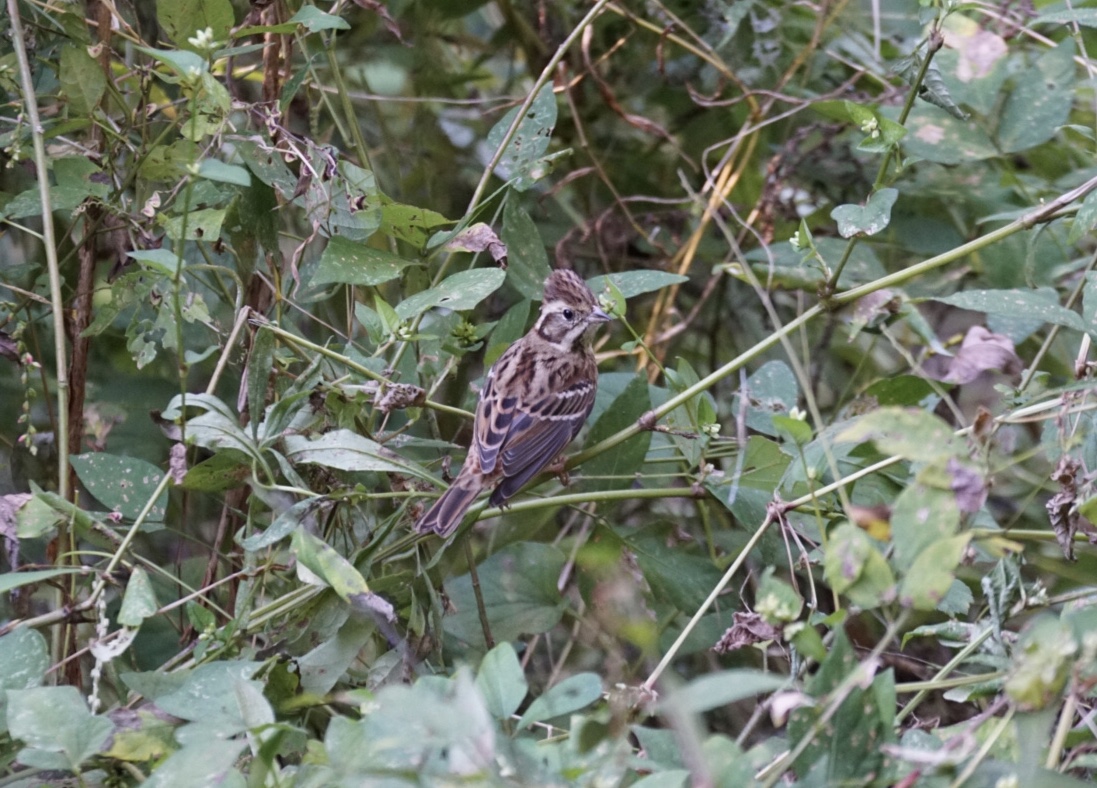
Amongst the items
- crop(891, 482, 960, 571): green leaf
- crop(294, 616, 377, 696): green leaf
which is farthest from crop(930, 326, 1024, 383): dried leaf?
crop(294, 616, 377, 696): green leaf

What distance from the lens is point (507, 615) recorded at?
8.97 feet

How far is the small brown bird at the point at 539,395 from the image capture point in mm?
2838

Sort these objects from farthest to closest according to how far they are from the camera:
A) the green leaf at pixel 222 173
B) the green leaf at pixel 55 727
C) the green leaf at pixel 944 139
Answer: the green leaf at pixel 944 139 → the green leaf at pixel 222 173 → the green leaf at pixel 55 727

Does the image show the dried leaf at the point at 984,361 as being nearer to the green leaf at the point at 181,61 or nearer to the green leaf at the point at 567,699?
the green leaf at the point at 567,699

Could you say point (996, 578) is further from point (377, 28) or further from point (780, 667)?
point (377, 28)

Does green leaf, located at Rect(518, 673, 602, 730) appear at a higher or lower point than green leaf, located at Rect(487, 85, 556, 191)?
lower

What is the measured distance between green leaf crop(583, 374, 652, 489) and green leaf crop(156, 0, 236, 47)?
115 cm

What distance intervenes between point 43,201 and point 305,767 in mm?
1288

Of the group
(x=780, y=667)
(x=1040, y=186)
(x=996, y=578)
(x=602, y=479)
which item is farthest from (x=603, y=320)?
(x=996, y=578)

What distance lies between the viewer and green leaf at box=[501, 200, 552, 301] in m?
2.67

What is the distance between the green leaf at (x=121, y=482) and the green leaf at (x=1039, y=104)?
97.5 inches

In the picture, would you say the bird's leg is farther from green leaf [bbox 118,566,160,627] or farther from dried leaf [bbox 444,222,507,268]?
green leaf [bbox 118,566,160,627]

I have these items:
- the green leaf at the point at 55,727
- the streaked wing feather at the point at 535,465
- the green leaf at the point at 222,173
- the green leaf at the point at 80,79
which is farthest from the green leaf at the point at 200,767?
the green leaf at the point at 80,79

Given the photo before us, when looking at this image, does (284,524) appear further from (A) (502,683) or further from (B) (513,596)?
(B) (513,596)
